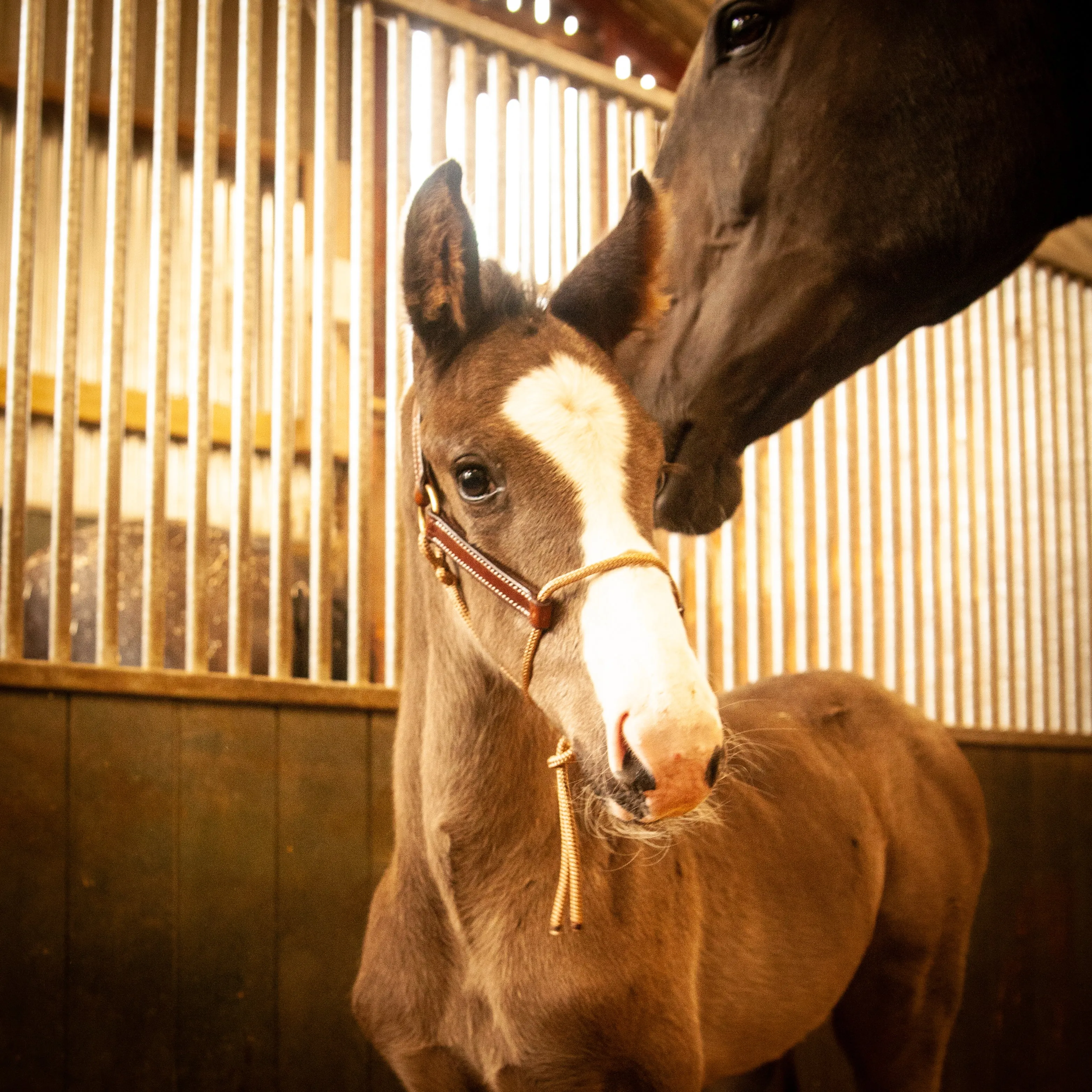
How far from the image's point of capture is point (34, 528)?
3822 millimetres

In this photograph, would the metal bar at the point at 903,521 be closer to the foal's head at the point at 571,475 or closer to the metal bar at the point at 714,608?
the metal bar at the point at 714,608

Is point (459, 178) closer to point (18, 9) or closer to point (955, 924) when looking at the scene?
point (955, 924)

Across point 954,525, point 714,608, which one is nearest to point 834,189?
point 714,608

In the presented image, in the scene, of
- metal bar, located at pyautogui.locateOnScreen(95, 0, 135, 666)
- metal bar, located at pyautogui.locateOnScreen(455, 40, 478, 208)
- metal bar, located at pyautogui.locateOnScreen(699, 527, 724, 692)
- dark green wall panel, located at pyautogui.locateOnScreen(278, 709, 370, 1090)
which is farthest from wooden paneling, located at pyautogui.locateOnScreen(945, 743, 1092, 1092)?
metal bar, located at pyautogui.locateOnScreen(95, 0, 135, 666)

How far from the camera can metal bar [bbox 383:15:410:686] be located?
285 cm

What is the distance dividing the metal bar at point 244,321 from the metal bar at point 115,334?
258 millimetres

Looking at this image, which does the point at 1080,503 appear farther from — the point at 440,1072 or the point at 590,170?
the point at 440,1072

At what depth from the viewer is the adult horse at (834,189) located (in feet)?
5.24

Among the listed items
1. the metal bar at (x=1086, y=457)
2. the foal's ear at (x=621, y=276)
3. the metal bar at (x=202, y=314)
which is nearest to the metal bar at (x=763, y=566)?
the metal bar at (x=1086, y=457)

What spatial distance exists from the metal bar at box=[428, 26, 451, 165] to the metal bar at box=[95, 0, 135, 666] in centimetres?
79

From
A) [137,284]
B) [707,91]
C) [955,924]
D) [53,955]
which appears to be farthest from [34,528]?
[955,924]

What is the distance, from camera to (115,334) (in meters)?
2.52

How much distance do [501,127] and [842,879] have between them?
2.23 m

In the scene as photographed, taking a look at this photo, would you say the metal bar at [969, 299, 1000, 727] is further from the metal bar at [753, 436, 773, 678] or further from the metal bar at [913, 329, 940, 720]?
the metal bar at [753, 436, 773, 678]
